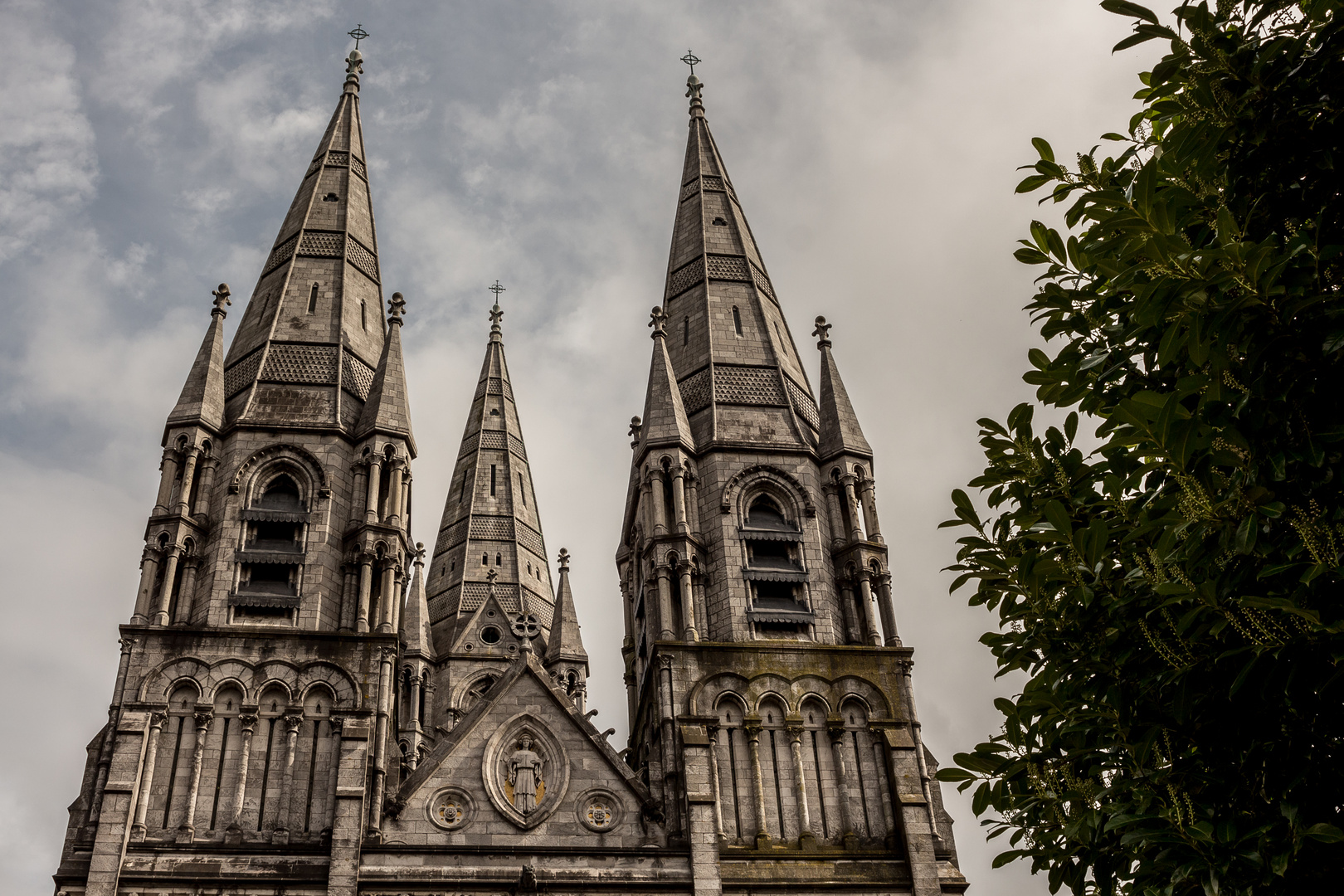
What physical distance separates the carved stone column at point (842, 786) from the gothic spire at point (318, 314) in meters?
12.6

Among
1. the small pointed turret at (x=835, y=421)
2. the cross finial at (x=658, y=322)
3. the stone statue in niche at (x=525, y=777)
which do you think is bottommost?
the stone statue in niche at (x=525, y=777)

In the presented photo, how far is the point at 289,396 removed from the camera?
28984 mm

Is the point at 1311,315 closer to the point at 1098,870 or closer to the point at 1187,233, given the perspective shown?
the point at 1187,233

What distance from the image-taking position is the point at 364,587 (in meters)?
25.8

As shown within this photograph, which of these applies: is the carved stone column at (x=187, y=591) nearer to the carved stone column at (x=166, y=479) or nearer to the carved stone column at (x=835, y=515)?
the carved stone column at (x=166, y=479)

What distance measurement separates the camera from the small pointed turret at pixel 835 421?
29.2 m

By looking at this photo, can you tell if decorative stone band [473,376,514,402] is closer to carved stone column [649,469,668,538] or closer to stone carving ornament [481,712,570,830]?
carved stone column [649,469,668,538]

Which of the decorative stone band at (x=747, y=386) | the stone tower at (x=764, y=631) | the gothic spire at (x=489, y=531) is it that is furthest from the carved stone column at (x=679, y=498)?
the gothic spire at (x=489, y=531)

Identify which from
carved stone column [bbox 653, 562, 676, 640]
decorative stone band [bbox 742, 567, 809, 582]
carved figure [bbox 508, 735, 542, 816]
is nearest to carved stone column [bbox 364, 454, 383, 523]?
carved figure [bbox 508, 735, 542, 816]

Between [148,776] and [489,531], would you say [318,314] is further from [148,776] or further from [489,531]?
[489,531]

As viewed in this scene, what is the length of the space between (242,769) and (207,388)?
921cm

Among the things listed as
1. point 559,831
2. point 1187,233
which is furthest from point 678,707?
point 1187,233

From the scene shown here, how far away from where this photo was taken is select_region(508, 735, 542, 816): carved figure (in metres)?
23.9

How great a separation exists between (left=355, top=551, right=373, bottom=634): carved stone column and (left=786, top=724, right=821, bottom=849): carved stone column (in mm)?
8546
